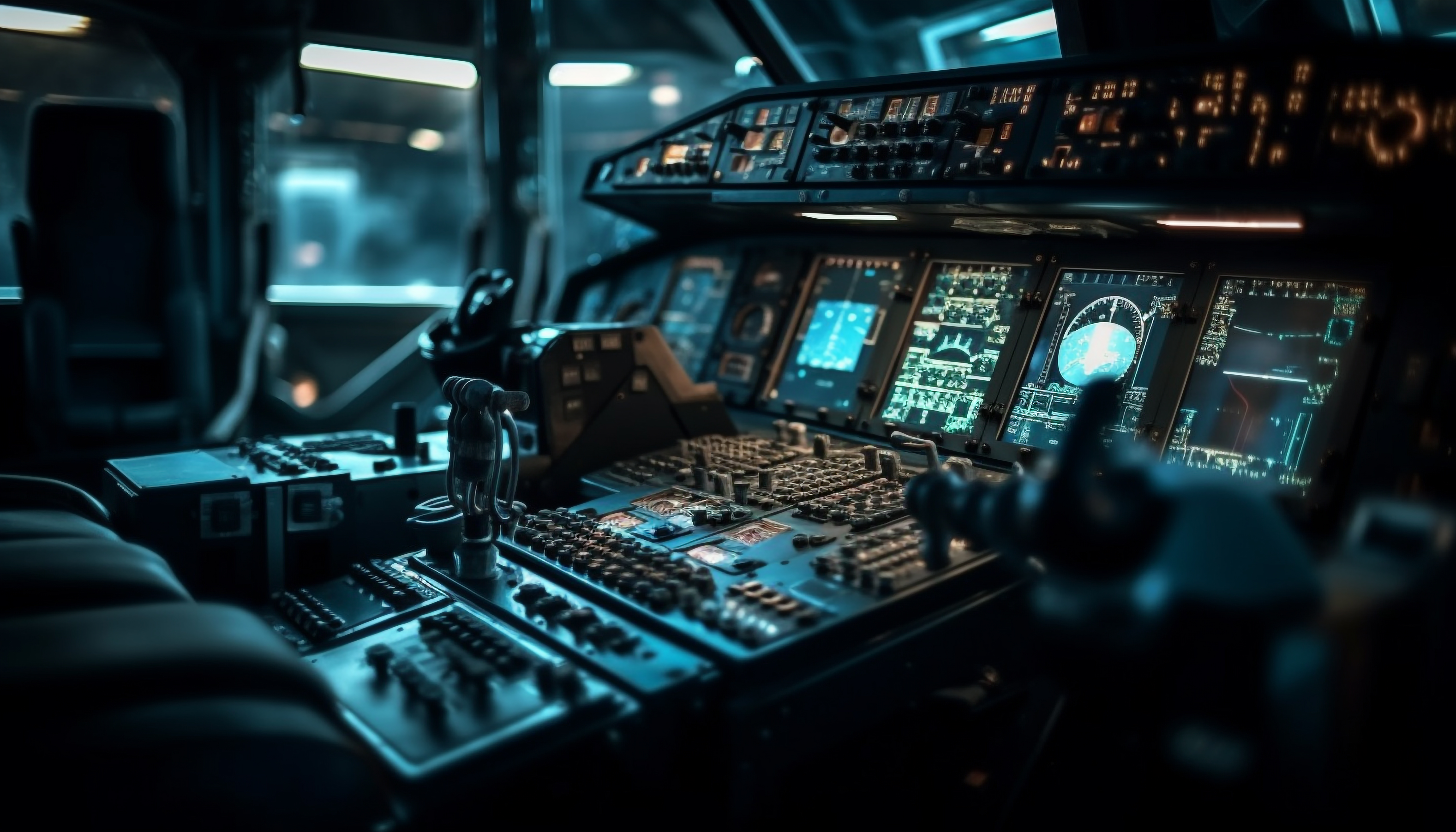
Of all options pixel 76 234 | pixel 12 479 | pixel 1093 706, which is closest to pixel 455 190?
pixel 76 234

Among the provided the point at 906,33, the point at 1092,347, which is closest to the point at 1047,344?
the point at 1092,347

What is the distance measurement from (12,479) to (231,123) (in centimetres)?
282

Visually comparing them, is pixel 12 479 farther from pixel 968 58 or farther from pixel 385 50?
pixel 968 58

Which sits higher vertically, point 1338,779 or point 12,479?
point 1338,779

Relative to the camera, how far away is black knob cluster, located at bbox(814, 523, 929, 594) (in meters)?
1.49

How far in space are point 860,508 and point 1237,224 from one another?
835mm

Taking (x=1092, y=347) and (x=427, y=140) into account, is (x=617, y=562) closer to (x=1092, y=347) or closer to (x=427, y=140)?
(x=1092, y=347)

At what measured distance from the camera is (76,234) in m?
3.55

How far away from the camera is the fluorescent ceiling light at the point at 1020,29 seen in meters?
3.76

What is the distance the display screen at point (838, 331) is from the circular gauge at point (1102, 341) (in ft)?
1.67

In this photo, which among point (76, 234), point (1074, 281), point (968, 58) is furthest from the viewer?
point (968, 58)

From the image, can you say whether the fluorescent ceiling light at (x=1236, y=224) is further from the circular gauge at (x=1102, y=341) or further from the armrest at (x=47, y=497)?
the armrest at (x=47, y=497)

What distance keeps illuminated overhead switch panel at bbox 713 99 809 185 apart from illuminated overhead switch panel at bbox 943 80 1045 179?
1.44 feet

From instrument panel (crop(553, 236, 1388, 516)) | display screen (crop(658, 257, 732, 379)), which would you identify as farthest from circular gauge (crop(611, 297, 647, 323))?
instrument panel (crop(553, 236, 1388, 516))
